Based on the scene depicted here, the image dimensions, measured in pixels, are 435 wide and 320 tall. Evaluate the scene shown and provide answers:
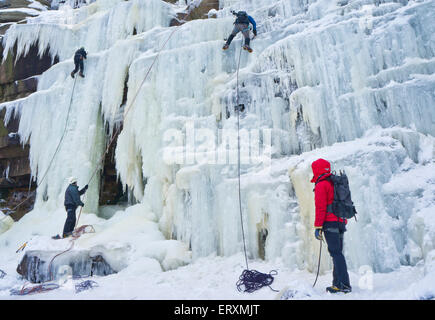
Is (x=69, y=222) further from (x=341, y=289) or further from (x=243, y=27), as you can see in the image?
(x=243, y=27)

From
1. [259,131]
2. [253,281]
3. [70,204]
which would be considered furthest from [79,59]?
[253,281]

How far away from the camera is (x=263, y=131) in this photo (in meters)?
5.98

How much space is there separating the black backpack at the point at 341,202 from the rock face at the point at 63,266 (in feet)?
12.7

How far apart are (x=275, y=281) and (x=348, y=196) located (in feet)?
5.10

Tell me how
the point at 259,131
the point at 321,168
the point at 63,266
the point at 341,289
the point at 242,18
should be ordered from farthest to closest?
the point at 242,18, the point at 259,131, the point at 63,266, the point at 321,168, the point at 341,289

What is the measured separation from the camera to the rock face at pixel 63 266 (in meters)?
5.19

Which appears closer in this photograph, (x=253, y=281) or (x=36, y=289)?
(x=253, y=281)

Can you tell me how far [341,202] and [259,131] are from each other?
3.26 metres

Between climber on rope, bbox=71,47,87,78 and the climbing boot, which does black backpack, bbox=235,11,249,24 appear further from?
the climbing boot

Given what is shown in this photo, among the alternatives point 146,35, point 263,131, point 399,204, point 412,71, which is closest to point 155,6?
point 146,35

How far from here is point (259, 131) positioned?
237 inches

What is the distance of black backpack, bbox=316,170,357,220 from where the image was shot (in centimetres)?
286

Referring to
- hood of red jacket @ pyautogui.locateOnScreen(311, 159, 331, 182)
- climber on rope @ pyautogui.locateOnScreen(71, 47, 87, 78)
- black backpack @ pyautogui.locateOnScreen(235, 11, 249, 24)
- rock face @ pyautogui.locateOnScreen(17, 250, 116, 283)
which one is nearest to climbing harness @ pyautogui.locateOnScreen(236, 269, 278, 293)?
hood of red jacket @ pyautogui.locateOnScreen(311, 159, 331, 182)

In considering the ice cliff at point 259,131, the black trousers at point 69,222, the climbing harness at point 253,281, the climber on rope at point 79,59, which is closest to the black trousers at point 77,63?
the climber on rope at point 79,59
